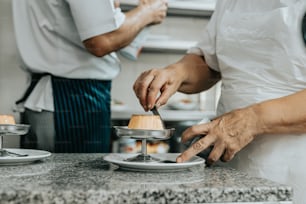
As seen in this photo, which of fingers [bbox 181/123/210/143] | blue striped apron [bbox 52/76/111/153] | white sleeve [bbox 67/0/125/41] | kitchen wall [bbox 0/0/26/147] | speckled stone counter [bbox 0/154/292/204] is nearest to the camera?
speckled stone counter [bbox 0/154/292/204]

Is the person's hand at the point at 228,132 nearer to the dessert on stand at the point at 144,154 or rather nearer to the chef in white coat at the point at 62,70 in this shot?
the dessert on stand at the point at 144,154

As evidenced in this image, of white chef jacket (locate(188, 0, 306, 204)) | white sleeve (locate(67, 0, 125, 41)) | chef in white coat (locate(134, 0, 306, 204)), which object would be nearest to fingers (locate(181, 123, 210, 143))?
chef in white coat (locate(134, 0, 306, 204))

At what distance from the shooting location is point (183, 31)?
7.59ft

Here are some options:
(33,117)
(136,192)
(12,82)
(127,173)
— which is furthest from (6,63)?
(136,192)

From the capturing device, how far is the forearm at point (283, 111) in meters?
0.83

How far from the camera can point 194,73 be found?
3.62ft

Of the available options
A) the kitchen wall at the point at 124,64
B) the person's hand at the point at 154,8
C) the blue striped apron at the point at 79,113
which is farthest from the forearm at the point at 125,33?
the kitchen wall at the point at 124,64

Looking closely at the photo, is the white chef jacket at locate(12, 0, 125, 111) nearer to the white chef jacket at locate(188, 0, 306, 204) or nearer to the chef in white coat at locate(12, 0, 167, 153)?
the chef in white coat at locate(12, 0, 167, 153)

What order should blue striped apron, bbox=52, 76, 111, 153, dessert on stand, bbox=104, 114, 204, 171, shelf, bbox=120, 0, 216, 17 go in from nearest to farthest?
1. dessert on stand, bbox=104, 114, 204, 171
2. blue striped apron, bbox=52, 76, 111, 153
3. shelf, bbox=120, 0, 216, 17

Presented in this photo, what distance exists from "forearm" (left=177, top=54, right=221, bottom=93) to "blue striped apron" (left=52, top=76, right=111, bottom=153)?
384 mm

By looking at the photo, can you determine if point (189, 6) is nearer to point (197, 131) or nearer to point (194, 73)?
point (194, 73)

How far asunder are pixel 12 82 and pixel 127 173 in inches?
49.0

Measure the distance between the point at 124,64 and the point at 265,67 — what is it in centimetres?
130

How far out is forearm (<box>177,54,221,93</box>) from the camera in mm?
1091
